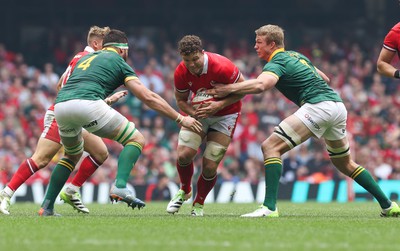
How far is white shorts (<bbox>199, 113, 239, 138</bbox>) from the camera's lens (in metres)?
12.2

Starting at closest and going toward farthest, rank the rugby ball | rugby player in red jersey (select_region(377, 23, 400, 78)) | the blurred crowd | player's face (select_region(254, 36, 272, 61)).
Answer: player's face (select_region(254, 36, 272, 61)) < the rugby ball < rugby player in red jersey (select_region(377, 23, 400, 78)) < the blurred crowd

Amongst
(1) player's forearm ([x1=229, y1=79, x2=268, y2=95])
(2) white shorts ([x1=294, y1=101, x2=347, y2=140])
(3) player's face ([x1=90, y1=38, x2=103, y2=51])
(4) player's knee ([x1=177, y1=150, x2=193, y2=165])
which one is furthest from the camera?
(3) player's face ([x1=90, y1=38, x2=103, y2=51])

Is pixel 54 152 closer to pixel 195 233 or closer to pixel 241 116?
pixel 195 233

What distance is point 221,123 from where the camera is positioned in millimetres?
12234

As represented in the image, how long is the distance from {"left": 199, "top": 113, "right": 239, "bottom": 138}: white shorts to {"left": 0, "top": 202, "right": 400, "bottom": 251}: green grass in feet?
5.06

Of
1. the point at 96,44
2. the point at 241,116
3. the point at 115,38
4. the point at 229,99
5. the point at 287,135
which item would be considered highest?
the point at 115,38

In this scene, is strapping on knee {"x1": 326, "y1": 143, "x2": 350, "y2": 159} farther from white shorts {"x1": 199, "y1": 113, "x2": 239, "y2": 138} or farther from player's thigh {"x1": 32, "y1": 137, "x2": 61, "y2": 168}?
player's thigh {"x1": 32, "y1": 137, "x2": 61, "y2": 168}

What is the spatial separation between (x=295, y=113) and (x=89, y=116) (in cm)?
252

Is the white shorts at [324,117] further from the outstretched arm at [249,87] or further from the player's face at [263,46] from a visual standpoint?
the player's face at [263,46]

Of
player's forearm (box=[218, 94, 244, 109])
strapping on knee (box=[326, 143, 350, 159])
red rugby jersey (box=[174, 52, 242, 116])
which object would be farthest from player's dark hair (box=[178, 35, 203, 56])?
strapping on knee (box=[326, 143, 350, 159])

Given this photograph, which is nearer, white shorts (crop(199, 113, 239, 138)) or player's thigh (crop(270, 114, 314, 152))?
player's thigh (crop(270, 114, 314, 152))

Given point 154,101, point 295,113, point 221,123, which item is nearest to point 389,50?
point 295,113

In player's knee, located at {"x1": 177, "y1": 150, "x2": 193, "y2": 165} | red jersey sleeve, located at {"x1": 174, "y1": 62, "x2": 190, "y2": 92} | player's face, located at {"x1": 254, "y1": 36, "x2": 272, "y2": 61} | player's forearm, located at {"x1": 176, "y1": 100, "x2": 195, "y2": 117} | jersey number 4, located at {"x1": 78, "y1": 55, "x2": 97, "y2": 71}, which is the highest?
player's face, located at {"x1": 254, "y1": 36, "x2": 272, "y2": 61}

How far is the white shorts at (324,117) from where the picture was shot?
11422mm
